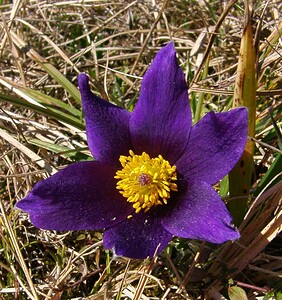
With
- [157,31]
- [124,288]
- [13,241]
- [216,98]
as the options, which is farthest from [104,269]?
[157,31]

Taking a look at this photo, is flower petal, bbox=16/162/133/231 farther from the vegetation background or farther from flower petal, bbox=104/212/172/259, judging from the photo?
the vegetation background

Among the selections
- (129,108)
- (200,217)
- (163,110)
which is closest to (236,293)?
(200,217)

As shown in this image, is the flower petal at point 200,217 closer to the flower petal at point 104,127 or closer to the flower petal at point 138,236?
the flower petal at point 138,236

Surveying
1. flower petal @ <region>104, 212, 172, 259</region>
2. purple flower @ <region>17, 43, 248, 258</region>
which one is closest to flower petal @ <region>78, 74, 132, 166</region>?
purple flower @ <region>17, 43, 248, 258</region>

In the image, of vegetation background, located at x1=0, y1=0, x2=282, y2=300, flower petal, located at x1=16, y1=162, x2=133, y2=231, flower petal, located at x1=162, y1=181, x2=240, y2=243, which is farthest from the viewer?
vegetation background, located at x1=0, y1=0, x2=282, y2=300

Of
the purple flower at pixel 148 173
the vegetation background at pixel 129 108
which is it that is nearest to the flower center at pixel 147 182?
the purple flower at pixel 148 173

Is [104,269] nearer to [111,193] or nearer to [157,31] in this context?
[111,193]
